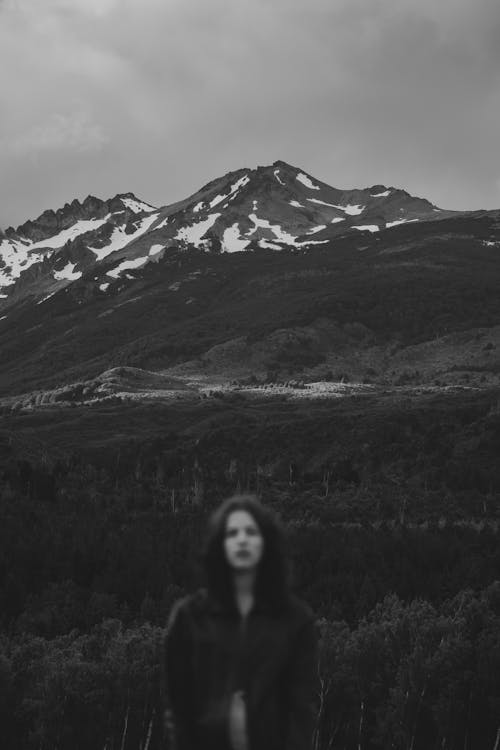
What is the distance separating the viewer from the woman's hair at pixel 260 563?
3.49m

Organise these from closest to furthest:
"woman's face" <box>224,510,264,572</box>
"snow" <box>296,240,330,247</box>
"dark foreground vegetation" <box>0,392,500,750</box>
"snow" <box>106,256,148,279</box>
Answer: "woman's face" <box>224,510,264,572</box>, "dark foreground vegetation" <box>0,392,500,750</box>, "snow" <box>296,240,330,247</box>, "snow" <box>106,256,148,279</box>

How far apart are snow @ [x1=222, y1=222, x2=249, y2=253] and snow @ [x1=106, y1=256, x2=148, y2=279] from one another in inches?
818

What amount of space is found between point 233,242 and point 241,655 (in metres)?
189

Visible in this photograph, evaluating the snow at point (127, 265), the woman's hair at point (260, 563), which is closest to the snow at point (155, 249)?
the snow at point (127, 265)

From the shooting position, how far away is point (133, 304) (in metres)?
151

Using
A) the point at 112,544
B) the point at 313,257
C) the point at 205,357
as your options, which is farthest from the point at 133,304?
the point at 112,544

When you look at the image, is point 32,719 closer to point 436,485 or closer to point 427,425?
point 436,485

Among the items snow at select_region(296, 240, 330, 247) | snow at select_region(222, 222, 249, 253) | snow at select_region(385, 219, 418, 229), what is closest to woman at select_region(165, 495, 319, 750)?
snow at select_region(296, 240, 330, 247)

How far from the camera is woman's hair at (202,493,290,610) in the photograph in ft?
11.5

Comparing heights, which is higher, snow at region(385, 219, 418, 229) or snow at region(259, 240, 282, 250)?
snow at region(385, 219, 418, 229)

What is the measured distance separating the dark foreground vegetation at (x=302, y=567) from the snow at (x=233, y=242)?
130861 mm

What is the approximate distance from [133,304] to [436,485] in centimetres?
11746

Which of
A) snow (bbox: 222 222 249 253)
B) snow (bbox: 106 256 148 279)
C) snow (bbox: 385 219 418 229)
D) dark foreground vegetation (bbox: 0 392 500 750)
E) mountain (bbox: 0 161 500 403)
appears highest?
snow (bbox: 385 219 418 229)

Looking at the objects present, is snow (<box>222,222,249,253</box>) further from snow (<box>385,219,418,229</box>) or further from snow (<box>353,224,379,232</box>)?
snow (<box>385,219,418,229</box>)
